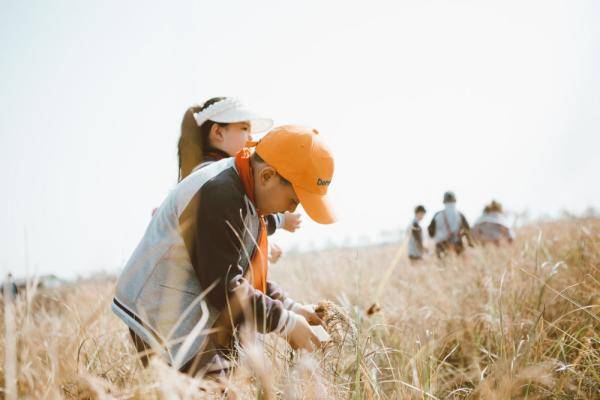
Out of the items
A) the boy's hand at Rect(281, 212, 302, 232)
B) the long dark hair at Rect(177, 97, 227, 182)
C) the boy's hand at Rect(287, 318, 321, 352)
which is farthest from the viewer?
the boy's hand at Rect(281, 212, 302, 232)

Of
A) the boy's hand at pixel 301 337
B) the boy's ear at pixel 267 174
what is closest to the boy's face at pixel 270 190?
the boy's ear at pixel 267 174

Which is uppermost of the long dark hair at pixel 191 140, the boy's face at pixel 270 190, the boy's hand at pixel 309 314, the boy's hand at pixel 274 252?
the long dark hair at pixel 191 140

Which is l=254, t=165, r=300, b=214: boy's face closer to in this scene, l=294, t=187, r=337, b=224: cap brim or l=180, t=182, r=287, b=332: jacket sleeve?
l=294, t=187, r=337, b=224: cap brim

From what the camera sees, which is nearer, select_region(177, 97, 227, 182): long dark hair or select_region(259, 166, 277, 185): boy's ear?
select_region(259, 166, 277, 185): boy's ear

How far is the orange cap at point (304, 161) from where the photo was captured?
1452 mm

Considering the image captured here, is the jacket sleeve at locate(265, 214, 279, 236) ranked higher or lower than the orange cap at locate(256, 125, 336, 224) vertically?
lower

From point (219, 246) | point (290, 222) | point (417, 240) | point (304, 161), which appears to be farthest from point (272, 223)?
point (417, 240)

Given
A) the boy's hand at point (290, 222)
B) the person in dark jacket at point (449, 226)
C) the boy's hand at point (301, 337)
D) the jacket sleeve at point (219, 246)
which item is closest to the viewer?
the jacket sleeve at point (219, 246)

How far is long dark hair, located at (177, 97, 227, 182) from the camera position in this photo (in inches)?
78.4

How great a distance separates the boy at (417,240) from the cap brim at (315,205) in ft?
16.9

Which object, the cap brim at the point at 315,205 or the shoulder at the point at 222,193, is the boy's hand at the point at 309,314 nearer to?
the cap brim at the point at 315,205

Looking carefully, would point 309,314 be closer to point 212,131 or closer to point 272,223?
point 272,223

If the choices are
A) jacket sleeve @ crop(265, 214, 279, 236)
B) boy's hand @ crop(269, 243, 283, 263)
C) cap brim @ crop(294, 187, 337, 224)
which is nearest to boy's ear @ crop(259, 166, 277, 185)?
cap brim @ crop(294, 187, 337, 224)

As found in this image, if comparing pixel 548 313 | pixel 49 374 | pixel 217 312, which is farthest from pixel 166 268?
pixel 548 313
